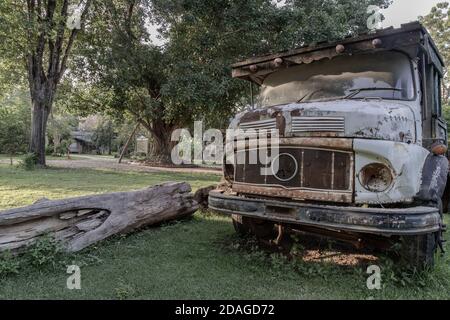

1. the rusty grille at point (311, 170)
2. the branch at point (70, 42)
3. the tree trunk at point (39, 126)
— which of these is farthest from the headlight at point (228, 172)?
the branch at point (70, 42)

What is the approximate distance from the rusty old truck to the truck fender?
0.01m

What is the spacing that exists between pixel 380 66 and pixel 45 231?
4338mm

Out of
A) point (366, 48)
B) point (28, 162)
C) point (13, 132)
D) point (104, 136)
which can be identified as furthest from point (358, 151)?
point (104, 136)

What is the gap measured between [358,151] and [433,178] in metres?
0.96

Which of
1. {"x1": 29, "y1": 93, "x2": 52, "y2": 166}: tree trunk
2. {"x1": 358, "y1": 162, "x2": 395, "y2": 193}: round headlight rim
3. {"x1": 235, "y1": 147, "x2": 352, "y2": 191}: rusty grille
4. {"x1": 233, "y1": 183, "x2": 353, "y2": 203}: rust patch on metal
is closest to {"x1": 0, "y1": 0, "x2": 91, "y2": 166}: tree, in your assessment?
{"x1": 29, "y1": 93, "x2": 52, "y2": 166}: tree trunk

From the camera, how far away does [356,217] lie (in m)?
3.08

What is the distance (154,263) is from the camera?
4.04 metres

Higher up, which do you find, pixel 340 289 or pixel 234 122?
pixel 234 122

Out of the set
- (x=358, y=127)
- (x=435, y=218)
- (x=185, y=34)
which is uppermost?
(x=185, y=34)

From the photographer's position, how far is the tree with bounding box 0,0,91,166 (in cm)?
1369

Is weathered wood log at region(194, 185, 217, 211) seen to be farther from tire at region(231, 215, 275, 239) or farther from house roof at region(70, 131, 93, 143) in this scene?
house roof at region(70, 131, 93, 143)

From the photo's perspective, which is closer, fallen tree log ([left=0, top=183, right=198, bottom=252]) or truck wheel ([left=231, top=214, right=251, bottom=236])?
fallen tree log ([left=0, top=183, right=198, bottom=252])
